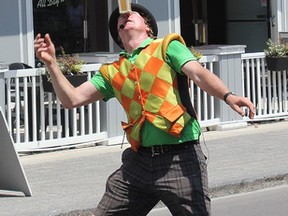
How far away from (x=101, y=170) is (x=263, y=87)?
402cm

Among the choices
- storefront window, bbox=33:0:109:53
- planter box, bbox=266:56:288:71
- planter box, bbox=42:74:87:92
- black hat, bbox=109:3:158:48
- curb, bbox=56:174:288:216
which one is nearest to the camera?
black hat, bbox=109:3:158:48

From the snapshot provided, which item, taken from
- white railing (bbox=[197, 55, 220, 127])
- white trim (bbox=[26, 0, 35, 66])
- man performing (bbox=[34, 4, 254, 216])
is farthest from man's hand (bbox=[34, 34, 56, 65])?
white trim (bbox=[26, 0, 35, 66])

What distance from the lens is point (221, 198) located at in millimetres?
8844

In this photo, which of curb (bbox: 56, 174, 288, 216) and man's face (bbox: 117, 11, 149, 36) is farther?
curb (bbox: 56, 174, 288, 216)

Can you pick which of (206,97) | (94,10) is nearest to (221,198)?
(206,97)

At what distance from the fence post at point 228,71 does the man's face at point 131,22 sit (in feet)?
24.6

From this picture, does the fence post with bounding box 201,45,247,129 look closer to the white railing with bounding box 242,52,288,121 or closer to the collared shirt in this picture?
the white railing with bounding box 242,52,288,121

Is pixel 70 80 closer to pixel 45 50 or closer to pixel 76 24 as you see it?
pixel 76 24

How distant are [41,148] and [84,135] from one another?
2.07 feet

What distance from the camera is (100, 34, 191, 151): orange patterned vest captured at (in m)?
4.80

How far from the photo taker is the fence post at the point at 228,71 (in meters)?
12.5

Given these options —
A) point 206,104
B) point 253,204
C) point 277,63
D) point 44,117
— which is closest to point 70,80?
point 44,117

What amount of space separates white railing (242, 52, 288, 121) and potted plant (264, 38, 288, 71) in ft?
0.32

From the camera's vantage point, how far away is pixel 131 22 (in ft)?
16.1
